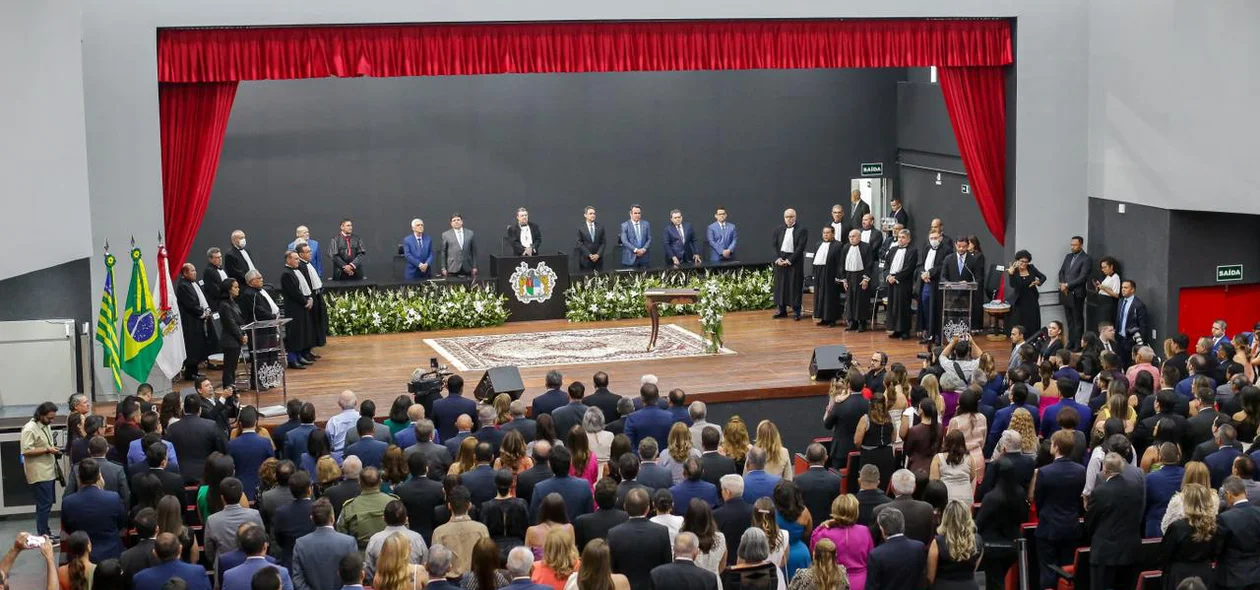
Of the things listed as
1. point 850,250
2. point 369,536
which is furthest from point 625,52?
point 369,536

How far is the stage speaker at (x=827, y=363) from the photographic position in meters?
13.8

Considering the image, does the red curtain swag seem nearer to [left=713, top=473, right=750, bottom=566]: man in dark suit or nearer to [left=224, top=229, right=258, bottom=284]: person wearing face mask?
[left=224, top=229, right=258, bottom=284]: person wearing face mask

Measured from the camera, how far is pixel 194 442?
10.3 meters

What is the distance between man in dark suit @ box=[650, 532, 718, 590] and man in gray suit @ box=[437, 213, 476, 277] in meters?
12.2

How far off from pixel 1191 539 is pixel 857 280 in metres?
9.87

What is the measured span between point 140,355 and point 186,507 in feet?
13.4

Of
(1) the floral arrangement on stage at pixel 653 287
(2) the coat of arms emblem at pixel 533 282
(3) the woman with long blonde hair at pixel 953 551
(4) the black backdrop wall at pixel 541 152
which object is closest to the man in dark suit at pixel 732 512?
(3) the woman with long blonde hair at pixel 953 551

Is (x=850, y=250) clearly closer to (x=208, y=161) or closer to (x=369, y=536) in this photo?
(x=208, y=161)

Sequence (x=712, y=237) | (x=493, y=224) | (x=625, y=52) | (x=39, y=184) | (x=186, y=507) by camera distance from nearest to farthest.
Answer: (x=186, y=507)
(x=39, y=184)
(x=625, y=52)
(x=712, y=237)
(x=493, y=224)

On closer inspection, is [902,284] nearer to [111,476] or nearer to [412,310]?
[412,310]

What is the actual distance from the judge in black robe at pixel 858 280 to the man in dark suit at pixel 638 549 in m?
10.5

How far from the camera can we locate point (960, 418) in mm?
10180

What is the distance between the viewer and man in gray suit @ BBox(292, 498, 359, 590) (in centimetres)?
755

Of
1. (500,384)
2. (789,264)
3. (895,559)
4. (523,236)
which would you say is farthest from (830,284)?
(895,559)
